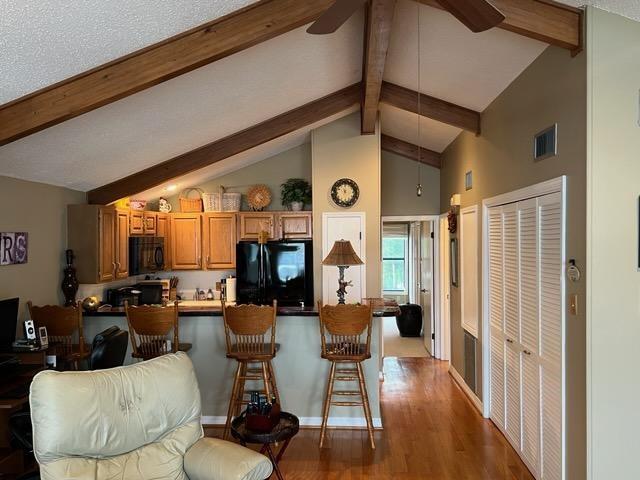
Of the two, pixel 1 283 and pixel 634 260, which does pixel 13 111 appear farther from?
pixel 634 260

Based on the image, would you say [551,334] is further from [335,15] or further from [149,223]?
[149,223]

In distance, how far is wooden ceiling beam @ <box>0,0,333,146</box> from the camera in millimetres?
2762

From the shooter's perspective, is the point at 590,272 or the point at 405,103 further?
the point at 405,103

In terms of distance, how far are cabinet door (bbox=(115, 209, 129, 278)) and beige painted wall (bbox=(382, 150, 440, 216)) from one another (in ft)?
11.1

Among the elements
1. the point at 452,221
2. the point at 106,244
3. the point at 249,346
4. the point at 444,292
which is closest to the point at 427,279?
the point at 444,292

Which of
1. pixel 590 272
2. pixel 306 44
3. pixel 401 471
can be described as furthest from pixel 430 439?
pixel 306 44

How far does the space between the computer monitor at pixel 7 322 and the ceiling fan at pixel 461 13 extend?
2.86 meters

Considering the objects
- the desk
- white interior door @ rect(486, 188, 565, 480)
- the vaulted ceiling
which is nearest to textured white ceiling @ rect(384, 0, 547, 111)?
the vaulted ceiling

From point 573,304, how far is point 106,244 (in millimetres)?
4181

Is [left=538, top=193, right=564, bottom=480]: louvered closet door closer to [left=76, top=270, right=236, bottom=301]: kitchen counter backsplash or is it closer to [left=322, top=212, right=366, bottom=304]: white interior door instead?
[left=322, top=212, right=366, bottom=304]: white interior door

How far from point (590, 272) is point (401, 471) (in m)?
1.95

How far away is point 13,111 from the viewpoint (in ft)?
9.04

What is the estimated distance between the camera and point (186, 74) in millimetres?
3236

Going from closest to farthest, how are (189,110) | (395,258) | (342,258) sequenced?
(189,110) < (342,258) < (395,258)
